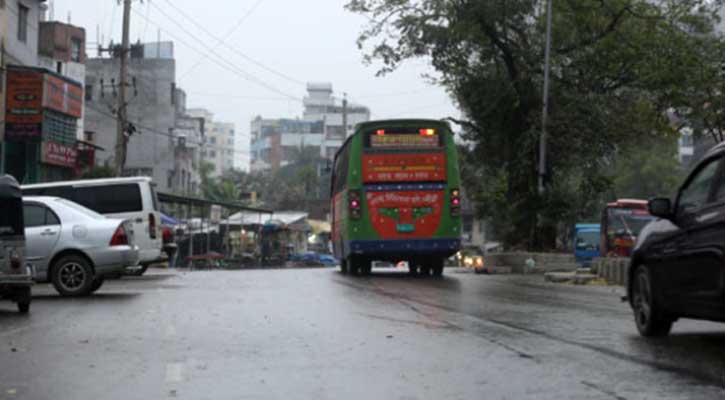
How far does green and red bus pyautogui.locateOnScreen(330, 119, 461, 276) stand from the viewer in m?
26.4

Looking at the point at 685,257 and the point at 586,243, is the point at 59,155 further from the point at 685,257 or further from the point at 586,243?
the point at 685,257

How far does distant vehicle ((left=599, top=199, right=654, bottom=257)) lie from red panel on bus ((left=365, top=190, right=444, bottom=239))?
17.7 meters

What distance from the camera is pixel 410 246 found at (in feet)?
86.5

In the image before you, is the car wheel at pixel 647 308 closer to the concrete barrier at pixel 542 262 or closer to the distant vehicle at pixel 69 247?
the distant vehicle at pixel 69 247

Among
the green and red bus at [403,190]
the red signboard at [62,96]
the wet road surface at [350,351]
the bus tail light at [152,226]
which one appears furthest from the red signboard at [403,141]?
the red signboard at [62,96]

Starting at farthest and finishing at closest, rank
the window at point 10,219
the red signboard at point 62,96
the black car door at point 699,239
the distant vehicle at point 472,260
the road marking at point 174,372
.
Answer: the red signboard at point 62,96 < the distant vehicle at point 472,260 < the window at point 10,219 < the black car door at point 699,239 < the road marking at point 174,372

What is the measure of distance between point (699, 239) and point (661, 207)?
73 cm

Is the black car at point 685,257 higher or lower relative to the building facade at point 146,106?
lower

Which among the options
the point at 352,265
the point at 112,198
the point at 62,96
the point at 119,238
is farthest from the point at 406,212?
the point at 62,96

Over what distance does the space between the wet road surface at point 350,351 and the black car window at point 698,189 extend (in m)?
1.27

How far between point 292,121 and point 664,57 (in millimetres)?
116612

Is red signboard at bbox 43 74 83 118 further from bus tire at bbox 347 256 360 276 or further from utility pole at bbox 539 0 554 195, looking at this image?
utility pole at bbox 539 0 554 195

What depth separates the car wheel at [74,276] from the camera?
18.7 meters

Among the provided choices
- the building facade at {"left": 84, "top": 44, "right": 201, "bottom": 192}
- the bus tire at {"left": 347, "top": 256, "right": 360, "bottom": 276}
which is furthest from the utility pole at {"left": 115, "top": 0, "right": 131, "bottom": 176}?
the building facade at {"left": 84, "top": 44, "right": 201, "bottom": 192}
